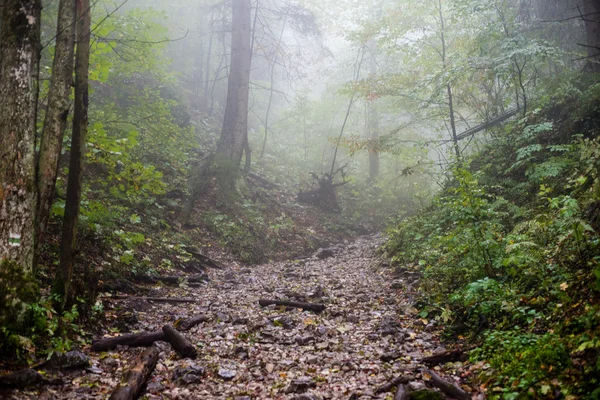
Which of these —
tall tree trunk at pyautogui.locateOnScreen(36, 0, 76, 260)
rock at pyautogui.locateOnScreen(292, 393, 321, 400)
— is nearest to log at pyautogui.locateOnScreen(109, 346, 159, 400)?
rock at pyautogui.locateOnScreen(292, 393, 321, 400)

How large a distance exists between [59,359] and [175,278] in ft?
12.3

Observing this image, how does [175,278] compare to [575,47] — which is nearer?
[175,278]

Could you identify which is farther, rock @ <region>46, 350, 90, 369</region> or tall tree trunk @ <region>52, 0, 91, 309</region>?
tall tree trunk @ <region>52, 0, 91, 309</region>

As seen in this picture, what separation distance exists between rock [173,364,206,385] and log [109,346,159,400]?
274 mm

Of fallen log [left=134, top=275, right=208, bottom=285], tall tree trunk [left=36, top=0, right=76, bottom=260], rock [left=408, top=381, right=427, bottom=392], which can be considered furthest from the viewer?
fallen log [left=134, top=275, right=208, bottom=285]

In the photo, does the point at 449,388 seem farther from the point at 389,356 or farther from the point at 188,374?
the point at 188,374

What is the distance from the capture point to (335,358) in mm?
4516

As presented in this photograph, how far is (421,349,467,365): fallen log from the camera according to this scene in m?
4.10

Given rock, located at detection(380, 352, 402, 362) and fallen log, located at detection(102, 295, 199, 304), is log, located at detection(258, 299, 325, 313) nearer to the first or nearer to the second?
fallen log, located at detection(102, 295, 199, 304)

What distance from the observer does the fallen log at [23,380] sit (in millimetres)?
3166

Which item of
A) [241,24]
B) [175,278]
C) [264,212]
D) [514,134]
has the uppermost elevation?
[241,24]

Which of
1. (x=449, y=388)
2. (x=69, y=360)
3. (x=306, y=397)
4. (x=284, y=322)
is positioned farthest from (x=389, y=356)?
(x=69, y=360)

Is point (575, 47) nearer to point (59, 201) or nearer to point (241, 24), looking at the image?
point (241, 24)

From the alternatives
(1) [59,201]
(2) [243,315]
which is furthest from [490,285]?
(1) [59,201]
